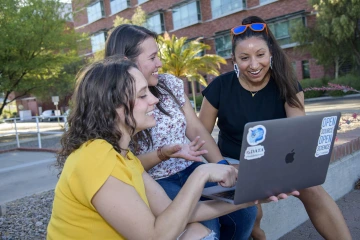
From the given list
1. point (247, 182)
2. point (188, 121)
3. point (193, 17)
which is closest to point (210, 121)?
point (188, 121)

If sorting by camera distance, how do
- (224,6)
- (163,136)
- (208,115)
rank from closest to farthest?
(163,136) → (208,115) → (224,6)

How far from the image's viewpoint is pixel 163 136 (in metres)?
2.26

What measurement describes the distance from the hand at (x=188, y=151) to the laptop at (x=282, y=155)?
23 cm

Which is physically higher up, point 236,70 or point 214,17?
point 214,17

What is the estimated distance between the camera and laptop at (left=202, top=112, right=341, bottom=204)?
147cm

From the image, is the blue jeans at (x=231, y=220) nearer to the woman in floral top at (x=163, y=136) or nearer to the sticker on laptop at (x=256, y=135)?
the woman in floral top at (x=163, y=136)

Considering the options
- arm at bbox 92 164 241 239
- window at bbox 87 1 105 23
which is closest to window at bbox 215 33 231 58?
window at bbox 87 1 105 23

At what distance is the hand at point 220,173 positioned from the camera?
5.17 feet

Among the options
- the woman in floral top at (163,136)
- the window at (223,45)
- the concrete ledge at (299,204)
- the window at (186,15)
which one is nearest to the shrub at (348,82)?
the window at (223,45)

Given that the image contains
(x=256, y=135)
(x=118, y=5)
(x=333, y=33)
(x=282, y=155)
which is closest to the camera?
(x=256, y=135)

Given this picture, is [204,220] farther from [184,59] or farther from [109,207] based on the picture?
[184,59]

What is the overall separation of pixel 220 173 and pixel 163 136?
0.71 m

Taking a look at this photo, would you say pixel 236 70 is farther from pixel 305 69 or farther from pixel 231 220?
pixel 305 69

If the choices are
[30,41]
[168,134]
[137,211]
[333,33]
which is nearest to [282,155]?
[137,211]
